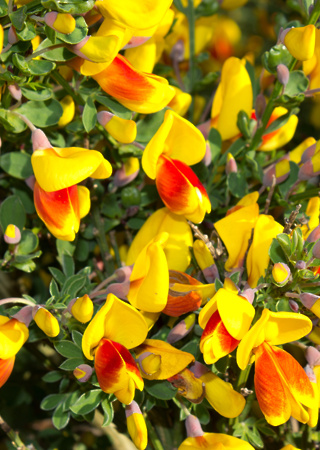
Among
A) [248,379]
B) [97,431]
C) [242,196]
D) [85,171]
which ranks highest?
[85,171]

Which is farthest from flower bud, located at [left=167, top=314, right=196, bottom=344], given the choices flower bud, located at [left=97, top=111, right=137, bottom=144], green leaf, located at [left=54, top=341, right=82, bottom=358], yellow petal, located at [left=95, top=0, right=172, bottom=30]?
yellow petal, located at [left=95, top=0, right=172, bottom=30]

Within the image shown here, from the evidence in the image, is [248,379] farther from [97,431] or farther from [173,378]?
[97,431]

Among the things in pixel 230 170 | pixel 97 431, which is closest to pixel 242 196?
pixel 230 170

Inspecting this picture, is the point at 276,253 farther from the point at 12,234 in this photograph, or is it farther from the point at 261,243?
the point at 12,234

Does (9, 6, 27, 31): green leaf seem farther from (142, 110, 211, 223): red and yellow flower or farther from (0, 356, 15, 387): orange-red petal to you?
(0, 356, 15, 387): orange-red petal

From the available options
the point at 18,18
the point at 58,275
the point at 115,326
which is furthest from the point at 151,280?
the point at 18,18

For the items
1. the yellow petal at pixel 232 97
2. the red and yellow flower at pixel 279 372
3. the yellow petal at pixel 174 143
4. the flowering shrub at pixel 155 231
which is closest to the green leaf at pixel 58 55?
the flowering shrub at pixel 155 231
